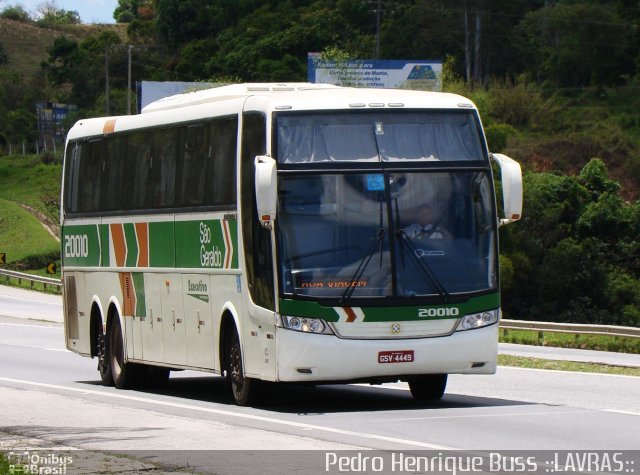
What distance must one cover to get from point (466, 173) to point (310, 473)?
6.02 m

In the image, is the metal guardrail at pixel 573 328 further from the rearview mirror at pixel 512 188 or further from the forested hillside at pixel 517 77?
the forested hillside at pixel 517 77

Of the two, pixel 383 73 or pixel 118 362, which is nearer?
pixel 118 362

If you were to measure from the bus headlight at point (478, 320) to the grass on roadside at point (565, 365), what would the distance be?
263 inches

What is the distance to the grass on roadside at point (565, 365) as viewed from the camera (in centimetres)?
2270

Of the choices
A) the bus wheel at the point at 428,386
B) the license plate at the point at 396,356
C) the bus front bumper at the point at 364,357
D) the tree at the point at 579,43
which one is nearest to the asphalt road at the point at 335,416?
the bus wheel at the point at 428,386

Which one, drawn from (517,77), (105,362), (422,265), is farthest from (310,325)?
(517,77)

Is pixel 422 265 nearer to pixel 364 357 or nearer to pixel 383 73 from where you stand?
pixel 364 357

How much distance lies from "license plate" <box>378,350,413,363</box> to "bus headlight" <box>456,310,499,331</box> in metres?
0.65

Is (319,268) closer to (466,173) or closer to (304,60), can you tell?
(466,173)

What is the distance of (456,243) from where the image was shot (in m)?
15.8

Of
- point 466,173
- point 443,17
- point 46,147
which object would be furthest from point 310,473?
point 46,147

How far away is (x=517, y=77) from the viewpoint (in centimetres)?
10038

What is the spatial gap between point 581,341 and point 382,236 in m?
19.7

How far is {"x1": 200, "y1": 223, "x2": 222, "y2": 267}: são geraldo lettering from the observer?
55.9 feet
